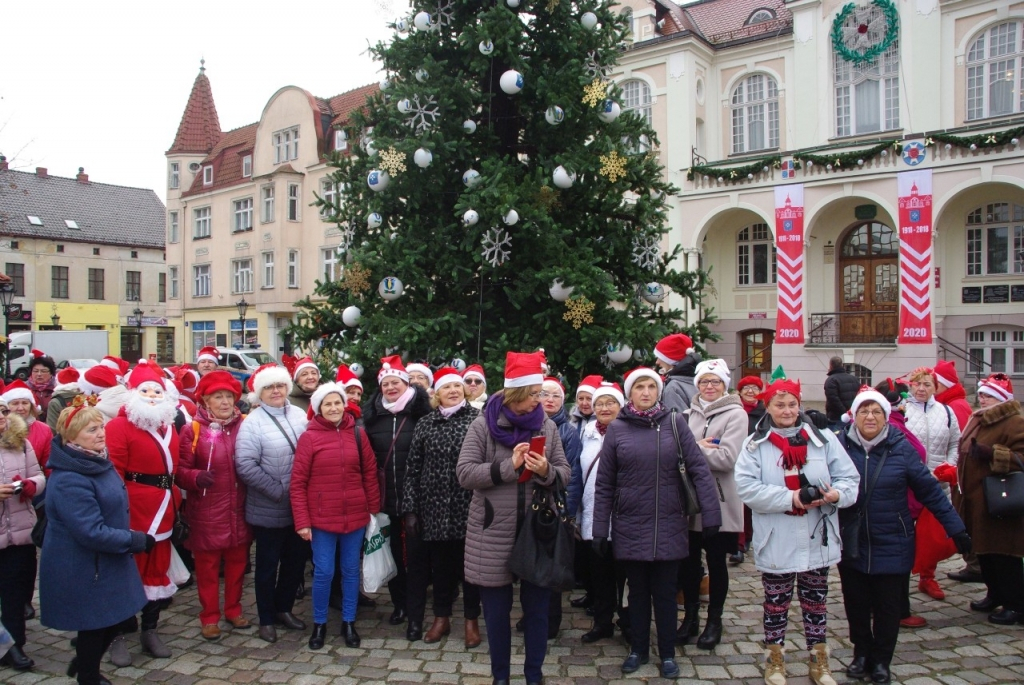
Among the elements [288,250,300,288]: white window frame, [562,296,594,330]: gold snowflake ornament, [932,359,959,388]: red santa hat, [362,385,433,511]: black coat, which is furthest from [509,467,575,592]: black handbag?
[288,250,300,288]: white window frame

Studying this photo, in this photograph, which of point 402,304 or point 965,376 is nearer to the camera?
point 402,304

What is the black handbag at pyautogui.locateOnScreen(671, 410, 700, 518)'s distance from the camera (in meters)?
4.67

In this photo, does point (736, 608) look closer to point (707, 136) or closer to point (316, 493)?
point (316, 493)

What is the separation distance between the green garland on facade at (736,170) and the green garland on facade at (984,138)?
164 inches

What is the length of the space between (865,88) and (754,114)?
3.44 m

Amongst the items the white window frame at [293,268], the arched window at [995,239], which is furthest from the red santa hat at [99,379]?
the white window frame at [293,268]

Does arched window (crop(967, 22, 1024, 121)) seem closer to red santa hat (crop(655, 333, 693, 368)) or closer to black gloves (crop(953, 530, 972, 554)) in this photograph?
red santa hat (crop(655, 333, 693, 368))

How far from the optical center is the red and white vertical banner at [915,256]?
20.3 m

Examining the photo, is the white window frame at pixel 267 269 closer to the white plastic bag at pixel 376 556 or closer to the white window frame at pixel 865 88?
the white window frame at pixel 865 88

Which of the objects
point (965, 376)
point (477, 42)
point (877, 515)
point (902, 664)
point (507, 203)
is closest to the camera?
point (877, 515)

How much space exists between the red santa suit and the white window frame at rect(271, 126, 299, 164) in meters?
32.8

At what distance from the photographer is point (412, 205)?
312 inches

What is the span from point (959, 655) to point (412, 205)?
5.94m

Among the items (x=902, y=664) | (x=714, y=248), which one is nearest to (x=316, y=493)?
(x=902, y=664)
